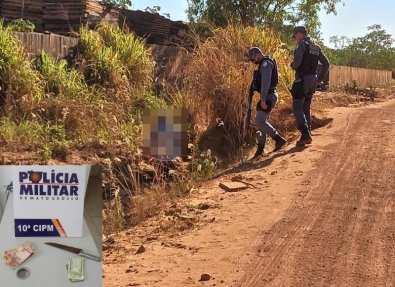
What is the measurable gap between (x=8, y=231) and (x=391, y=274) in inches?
124

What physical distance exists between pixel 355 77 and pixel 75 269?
27905 mm

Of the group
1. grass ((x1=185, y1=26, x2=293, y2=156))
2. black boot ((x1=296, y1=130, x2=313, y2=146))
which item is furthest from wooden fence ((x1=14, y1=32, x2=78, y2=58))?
black boot ((x1=296, y1=130, x2=313, y2=146))

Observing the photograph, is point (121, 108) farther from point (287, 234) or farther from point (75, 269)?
point (75, 269)

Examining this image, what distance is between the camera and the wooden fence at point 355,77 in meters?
24.4

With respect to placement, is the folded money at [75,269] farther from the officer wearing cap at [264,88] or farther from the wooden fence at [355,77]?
the wooden fence at [355,77]

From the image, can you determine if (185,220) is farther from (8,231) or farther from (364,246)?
(8,231)

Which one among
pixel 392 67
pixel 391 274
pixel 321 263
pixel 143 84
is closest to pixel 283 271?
pixel 321 263

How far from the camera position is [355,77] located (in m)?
28.6

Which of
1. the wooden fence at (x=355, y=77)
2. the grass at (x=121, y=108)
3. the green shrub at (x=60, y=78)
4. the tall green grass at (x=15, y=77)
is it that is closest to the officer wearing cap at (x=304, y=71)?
the grass at (x=121, y=108)

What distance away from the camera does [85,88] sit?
38.6ft

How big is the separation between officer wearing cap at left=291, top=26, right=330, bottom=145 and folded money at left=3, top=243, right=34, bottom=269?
683 cm

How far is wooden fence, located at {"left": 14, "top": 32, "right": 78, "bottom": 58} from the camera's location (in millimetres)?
11736

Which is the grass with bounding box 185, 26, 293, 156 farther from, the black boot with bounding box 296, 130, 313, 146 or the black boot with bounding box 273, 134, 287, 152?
the black boot with bounding box 296, 130, 313, 146

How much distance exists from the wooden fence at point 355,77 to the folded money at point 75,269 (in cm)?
2163
